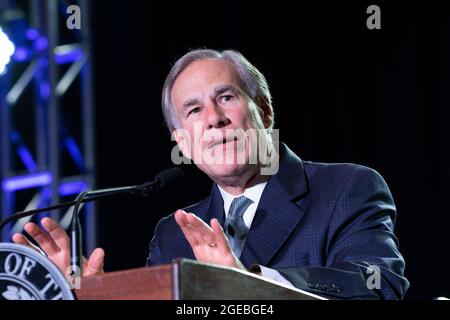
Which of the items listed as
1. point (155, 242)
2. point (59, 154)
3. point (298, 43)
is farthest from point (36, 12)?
point (155, 242)

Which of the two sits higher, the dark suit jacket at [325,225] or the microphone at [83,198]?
the microphone at [83,198]

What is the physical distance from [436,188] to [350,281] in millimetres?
2282

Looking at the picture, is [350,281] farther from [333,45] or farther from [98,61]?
[98,61]

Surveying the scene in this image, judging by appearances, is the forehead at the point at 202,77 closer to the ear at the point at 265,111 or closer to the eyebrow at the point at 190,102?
the eyebrow at the point at 190,102

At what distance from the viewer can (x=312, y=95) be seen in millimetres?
4590

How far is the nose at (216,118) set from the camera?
2.65m

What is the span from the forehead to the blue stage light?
5.63 feet

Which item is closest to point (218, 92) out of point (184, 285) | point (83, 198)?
point (83, 198)

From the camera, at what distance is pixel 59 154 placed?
4.48 m

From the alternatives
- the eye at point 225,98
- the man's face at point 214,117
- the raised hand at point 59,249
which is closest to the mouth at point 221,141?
the man's face at point 214,117

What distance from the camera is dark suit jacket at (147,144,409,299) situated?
220 cm

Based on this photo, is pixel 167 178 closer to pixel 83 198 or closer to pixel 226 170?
pixel 83 198

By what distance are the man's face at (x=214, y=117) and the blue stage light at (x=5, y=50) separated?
1706 millimetres

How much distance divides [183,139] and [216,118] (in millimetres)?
241
